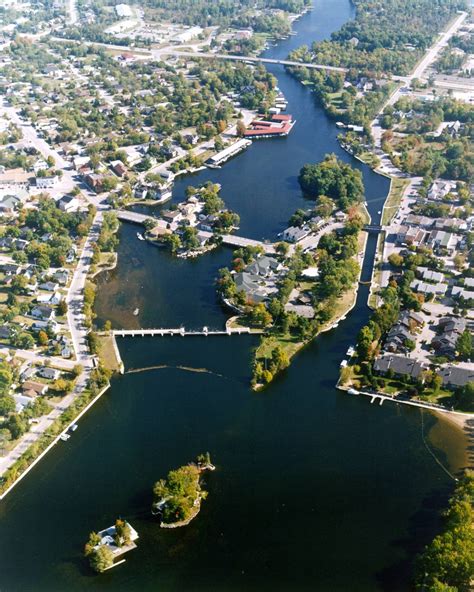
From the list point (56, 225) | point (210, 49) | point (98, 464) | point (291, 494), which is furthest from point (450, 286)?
point (210, 49)

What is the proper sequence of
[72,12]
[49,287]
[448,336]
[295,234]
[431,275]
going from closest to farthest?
[448,336], [431,275], [49,287], [295,234], [72,12]

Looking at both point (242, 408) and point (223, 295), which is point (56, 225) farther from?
point (242, 408)

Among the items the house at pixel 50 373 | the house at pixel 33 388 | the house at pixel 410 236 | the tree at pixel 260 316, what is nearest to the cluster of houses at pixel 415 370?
the tree at pixel 260 316

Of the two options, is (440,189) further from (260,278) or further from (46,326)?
(46,326)

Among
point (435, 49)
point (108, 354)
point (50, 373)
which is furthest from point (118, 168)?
point (435, 49)

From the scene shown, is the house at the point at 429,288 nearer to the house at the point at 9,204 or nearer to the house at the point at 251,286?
the house at the point at 251,286

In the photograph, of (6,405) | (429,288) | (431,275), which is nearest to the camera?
(6,405)

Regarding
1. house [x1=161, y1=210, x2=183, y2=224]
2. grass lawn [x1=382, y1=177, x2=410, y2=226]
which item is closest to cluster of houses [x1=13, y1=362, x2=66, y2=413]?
house [x1=161, y1=210, x2=183, y2=224]
